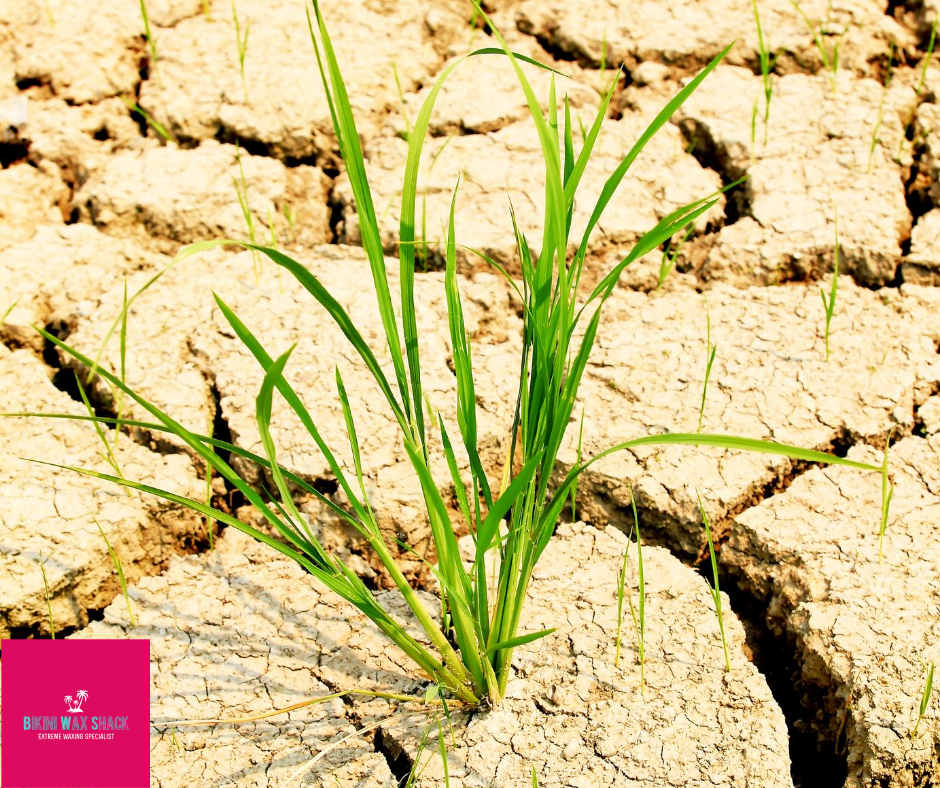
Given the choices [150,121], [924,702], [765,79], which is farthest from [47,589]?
[765,79]

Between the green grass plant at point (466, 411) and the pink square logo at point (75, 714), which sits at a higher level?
the green grass plant at point (466, 411)

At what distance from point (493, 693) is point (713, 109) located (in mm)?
1635

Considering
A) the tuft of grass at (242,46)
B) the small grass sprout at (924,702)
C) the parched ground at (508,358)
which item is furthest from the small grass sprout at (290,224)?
the small grass sprout at (924,702)

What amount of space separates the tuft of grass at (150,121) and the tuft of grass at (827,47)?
5.39 ft

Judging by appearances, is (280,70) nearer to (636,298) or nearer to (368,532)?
(636,298)

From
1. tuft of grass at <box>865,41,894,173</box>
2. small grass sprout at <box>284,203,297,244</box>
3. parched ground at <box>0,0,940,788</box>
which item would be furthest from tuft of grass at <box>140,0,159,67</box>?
tuft of grass at <box>865,41,894,173</box>

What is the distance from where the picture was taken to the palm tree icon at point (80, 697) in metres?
1.50

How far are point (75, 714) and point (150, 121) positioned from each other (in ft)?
4.75

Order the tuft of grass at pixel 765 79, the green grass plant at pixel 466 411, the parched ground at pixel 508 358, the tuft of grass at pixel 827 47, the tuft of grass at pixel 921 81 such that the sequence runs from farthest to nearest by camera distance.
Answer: the tuft of grass at pixel 827 47
the tuft of grass at pixel 921 81
the tuft of grass at pixel 765 79
the parched ground at pixel 508 358
the green grass plant at pixel 466 411

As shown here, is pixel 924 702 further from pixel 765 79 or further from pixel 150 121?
pixel 150 121

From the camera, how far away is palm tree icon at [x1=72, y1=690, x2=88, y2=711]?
4.91 feet

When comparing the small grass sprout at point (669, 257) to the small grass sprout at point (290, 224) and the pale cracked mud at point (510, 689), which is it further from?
the small grass sprout at point (290, 224)

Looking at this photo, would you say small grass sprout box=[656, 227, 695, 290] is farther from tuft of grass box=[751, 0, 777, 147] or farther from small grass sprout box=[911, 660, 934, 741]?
small grass sprout box=[911, 660, 934, 741]

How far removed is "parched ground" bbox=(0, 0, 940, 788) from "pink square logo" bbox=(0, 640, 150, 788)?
39 millimetres
